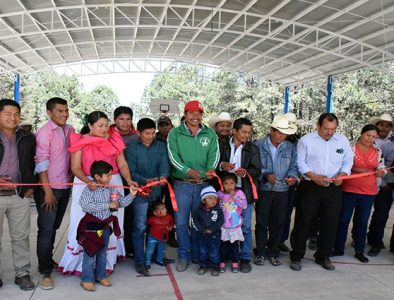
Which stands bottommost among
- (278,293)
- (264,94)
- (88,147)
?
(278,293)

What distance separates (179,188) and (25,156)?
1532mm

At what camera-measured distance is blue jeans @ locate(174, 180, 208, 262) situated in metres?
4.21

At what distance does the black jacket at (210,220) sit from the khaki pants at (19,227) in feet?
5.23

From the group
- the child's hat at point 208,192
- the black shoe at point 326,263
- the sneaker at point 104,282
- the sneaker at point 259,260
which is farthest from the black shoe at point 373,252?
the sneaker at point 104,282

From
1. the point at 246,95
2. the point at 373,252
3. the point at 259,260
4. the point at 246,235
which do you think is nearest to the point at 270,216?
the point at 246,235

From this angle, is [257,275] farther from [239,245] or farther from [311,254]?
[311,254]

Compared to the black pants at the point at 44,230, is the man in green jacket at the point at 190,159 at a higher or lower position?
higher

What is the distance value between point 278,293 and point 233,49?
51.3 ft

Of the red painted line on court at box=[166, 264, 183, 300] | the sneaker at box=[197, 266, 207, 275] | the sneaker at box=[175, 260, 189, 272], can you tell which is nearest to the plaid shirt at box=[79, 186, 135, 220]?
the red painted line on court at box=[166, 264, 183, 300]

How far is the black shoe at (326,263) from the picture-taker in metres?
4.40

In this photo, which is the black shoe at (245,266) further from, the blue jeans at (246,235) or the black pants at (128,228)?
the black pants at (128,228)

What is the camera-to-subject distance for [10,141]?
3.51 m

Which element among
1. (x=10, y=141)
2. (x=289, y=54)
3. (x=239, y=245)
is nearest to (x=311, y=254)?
(x=239, y=245)

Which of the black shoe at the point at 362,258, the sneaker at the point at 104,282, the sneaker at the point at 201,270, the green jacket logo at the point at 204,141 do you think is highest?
the green jacket logo at the point at 204,141
